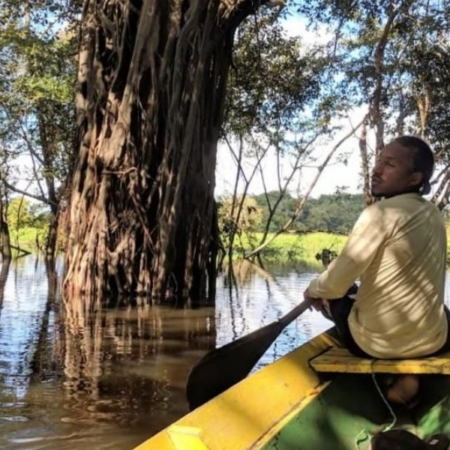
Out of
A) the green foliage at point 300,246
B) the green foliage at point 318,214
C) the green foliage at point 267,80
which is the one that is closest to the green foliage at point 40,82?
the green foliage at point 267,80

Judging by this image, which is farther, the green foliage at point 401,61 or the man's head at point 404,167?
the green foliage at point 401,61

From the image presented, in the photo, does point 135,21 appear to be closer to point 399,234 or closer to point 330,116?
point 399,234

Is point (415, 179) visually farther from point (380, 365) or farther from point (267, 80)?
point (267, 80)

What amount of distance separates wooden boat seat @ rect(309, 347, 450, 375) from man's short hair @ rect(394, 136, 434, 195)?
2.16 ft

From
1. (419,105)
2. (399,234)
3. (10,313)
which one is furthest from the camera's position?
(419,105)

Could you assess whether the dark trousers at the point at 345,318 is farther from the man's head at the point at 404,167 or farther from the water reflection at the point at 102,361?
the water reflection at the point at 102,361

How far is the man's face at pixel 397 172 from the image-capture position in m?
2.88

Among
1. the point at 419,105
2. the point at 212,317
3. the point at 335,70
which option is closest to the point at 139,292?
the point at 212,317

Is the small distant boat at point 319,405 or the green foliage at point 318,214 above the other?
the green foliage at point 318,214

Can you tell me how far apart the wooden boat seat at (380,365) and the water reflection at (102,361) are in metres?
1.22

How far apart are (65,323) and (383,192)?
539 cm

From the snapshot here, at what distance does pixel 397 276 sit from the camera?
2859 mm

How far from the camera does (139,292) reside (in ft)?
31.7

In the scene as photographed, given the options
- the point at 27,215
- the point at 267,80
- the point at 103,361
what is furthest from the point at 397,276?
the point at 27,215
